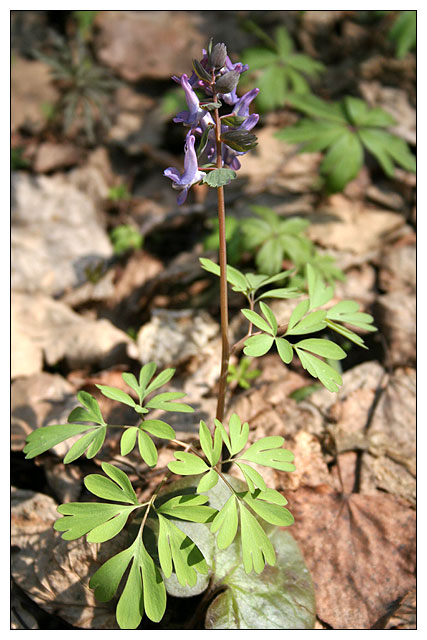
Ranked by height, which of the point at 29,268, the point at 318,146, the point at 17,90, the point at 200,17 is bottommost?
the point at 29,268

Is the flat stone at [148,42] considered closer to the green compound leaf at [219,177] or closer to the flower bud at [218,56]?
the flower bud at [218,56]

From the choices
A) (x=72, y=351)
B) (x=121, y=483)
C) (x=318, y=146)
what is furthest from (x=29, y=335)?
(x=318, y=146)

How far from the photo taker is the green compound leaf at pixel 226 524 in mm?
1740

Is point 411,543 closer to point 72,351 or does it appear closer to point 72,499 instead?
point 72,499

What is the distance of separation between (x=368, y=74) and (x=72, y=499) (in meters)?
4.87

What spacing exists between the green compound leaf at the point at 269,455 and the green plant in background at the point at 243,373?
3.42ft

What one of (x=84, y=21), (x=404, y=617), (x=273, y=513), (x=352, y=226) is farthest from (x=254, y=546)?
(x=84, y=21)

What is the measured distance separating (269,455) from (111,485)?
66 cm

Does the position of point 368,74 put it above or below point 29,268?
above

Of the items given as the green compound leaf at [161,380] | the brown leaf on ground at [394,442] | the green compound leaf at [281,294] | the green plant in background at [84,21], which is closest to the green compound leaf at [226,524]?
the green compound leaf at [161,380]

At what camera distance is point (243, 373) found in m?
3.20

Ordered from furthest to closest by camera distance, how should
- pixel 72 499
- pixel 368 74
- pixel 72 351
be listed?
1. pixel 368 74
2. pixel 72 351
3. pixel 72 499

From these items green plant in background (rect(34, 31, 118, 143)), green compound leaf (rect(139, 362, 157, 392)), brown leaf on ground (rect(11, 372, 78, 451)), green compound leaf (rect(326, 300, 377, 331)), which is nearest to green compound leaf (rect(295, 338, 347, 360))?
green compound leaf (rect(326, 300, 377, 331))

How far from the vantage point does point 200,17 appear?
18.8 ft
